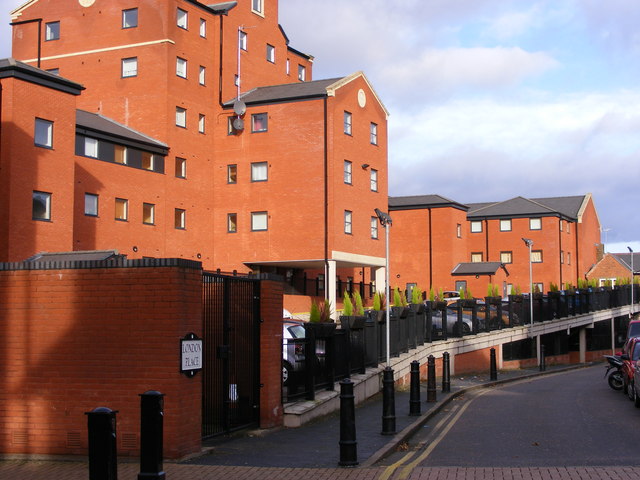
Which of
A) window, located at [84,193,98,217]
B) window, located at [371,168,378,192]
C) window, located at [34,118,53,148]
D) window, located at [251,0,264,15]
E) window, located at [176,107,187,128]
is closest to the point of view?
window, located at [34,118,53,148]

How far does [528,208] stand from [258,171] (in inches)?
1349

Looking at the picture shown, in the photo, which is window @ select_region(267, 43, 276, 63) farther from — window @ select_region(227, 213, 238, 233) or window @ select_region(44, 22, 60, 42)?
window @ select_region(44, 22, 60, 42)

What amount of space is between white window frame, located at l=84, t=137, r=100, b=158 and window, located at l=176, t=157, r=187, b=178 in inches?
239

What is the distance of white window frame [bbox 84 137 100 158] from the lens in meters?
36.5

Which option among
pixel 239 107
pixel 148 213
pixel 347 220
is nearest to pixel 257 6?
pixel 239 107

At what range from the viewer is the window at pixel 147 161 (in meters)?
40.3

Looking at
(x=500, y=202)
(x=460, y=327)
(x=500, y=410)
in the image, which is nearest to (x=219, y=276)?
(x=500, y=410)

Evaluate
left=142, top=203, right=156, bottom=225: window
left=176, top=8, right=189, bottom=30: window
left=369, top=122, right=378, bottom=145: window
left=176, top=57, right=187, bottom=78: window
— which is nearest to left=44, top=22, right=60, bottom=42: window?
left=176, top=8, right=189, bottom=30: window

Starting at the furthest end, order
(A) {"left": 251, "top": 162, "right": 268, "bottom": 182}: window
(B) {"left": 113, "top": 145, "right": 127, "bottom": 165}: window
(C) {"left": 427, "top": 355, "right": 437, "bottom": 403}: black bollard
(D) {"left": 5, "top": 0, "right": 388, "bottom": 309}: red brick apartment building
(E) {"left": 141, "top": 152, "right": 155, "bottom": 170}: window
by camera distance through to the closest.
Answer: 1. (A) {"left": 251, "top": 162, "right": 268, "bottom": 182}: window
2. (D) {"left": 5, "top": 0, "right": 388, "bottom": 309}: red brick apartment building
3. (E) {"left": 141, "top": 152, "right": 155, "bottom": 170}: window
4. (B) {"left": 113, "top": 145, "right": 127, "bottom": 165}: window
5. (C) {"left": 427, "top": 355, "right": 437, "bottom": 403}: black bollard

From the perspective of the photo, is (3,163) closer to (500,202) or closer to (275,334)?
(275,334)

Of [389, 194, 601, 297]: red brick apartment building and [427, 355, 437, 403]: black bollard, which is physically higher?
[389, 194, 601, 297]: red brick apartment building

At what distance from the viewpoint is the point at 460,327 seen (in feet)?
111

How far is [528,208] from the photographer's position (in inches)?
2810

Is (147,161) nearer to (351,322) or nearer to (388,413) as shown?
(351,322)
